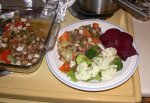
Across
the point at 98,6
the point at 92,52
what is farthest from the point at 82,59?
the point at 98,6

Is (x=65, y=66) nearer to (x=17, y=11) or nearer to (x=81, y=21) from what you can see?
(x=81, y=21)

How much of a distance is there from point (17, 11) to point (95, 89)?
0.46m

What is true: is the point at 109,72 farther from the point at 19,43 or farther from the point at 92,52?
the point at 19,43

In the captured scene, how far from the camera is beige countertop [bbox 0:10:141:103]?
797 millimetres

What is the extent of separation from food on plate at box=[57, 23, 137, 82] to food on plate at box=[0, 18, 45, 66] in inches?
3.2

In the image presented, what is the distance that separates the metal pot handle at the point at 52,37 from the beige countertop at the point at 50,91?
69 mm

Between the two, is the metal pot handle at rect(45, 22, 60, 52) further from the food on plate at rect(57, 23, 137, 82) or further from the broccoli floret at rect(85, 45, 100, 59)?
the broccoli floret at rect(85, 45, 100, 59)

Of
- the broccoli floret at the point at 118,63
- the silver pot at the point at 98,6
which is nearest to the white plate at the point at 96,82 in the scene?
the broccoli floret at the point at 118,63

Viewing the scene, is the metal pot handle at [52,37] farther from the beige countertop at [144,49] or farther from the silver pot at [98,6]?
the beige countertop at [144,49]

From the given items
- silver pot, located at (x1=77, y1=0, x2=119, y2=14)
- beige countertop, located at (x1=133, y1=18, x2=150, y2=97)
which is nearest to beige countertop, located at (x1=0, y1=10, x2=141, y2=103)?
beige countertop, located at (x1=133, y1=18, x2=150, y2=97)

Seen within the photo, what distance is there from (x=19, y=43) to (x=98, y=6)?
0.31m

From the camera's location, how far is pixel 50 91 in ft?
2.70

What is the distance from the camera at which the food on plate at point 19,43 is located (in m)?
0.88

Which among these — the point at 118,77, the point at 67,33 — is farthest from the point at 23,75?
the point at 118,77
